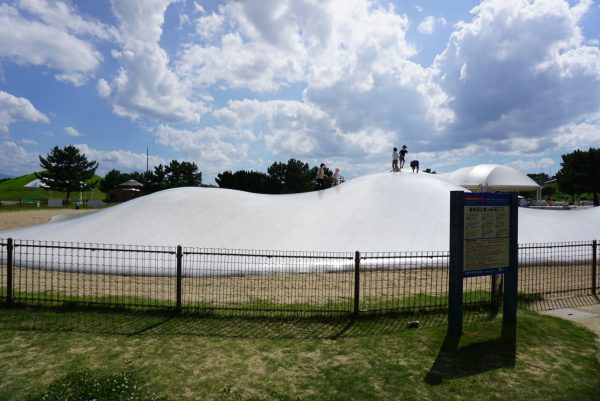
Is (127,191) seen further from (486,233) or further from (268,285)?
(486,233)

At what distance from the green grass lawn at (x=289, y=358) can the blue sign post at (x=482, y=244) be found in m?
0.36

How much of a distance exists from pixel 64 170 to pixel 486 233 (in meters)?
62.5

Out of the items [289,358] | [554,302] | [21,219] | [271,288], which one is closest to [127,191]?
[21,219]

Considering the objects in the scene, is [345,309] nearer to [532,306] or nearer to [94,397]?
[532,306]

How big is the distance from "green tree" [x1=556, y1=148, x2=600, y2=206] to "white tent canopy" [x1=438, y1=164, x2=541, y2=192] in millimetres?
10026

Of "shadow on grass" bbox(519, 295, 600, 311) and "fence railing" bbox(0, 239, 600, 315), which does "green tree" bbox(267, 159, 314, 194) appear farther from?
"shadow on grass" bbox(519, 295, 600, 311)

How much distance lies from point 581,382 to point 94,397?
16.8 ft

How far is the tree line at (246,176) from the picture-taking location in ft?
163

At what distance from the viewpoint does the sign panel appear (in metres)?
5.93

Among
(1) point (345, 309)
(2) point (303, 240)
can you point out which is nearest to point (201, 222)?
(2) point (303, 240)

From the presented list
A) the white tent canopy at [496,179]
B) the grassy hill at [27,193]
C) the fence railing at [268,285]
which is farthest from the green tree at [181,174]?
the fence railing at [268,285]

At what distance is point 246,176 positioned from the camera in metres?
49.4

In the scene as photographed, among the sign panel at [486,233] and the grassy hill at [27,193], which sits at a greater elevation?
the grassy hill at [27,193]

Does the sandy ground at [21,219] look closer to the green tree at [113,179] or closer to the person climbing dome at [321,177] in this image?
the person climbing dome at [321,177]
